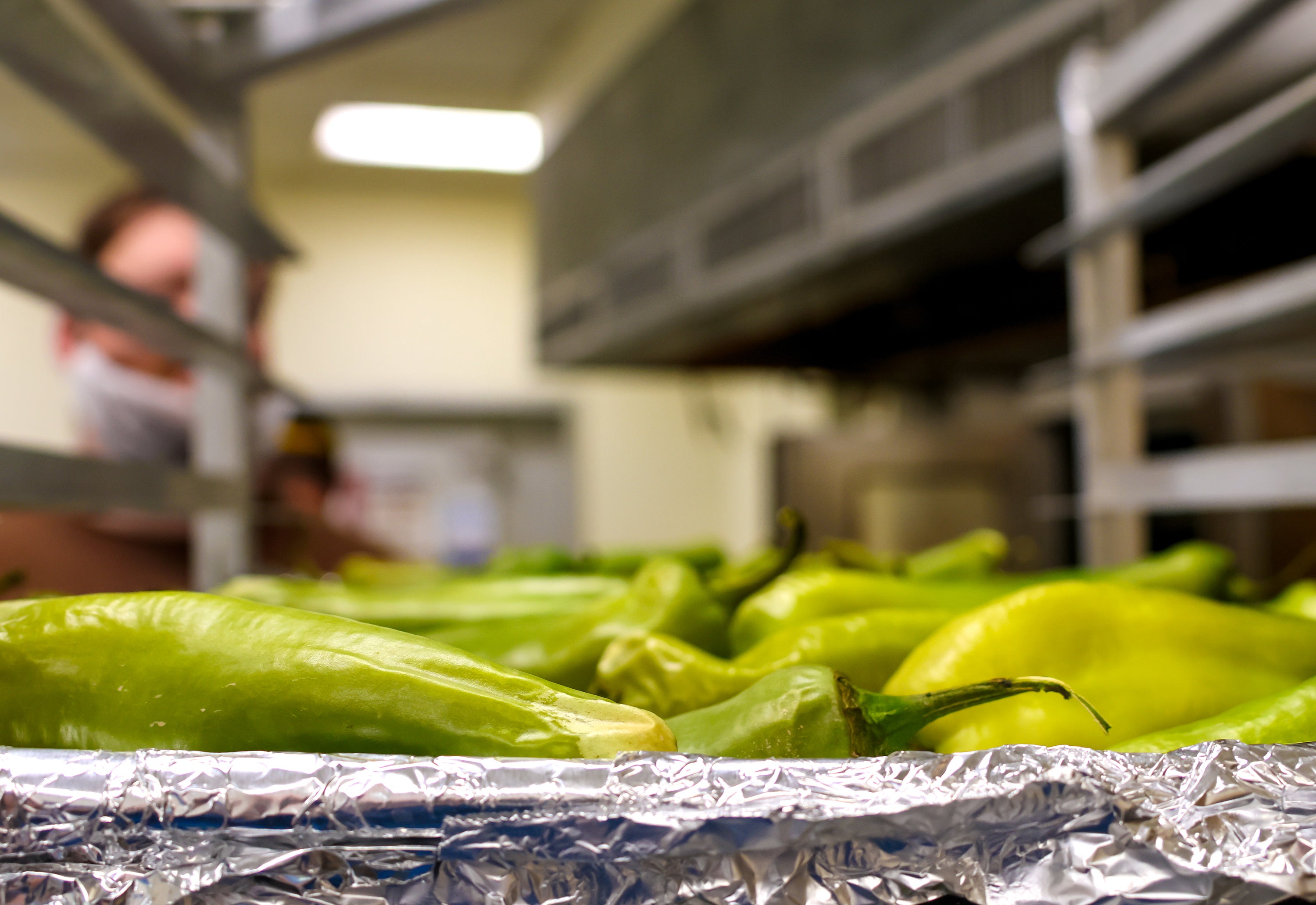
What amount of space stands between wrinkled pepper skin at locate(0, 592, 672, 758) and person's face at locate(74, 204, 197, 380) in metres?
0.94

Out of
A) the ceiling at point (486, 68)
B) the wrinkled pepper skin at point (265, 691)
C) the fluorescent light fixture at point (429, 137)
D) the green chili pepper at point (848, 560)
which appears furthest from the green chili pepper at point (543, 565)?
the fluorescent light fixture at point (429, 137)

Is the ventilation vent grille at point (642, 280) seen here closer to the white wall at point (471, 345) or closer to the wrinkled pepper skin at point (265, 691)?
the white wall at point (471, 345)

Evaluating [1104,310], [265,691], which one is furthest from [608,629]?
[1104,310]

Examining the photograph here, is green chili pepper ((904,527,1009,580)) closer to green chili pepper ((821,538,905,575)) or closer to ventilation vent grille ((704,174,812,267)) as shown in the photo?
green chili pepper ((821,538,905,575))

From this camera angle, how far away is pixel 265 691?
11.2 inches

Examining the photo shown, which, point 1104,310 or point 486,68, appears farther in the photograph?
point 486,68

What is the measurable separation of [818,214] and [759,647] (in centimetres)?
133

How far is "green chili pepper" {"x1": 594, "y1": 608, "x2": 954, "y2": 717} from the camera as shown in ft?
1.19

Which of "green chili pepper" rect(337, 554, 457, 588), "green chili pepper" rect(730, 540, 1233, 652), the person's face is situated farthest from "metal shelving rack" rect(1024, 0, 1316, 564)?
the person's face

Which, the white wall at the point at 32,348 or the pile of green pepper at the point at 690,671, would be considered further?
the white wall at the point at 32,348

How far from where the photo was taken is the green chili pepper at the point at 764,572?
0.46m

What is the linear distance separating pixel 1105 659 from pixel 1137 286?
2.25 feet

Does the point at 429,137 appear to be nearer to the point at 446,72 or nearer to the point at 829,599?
the point at 446,72

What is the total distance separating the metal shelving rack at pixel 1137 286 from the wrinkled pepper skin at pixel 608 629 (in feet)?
1.50
